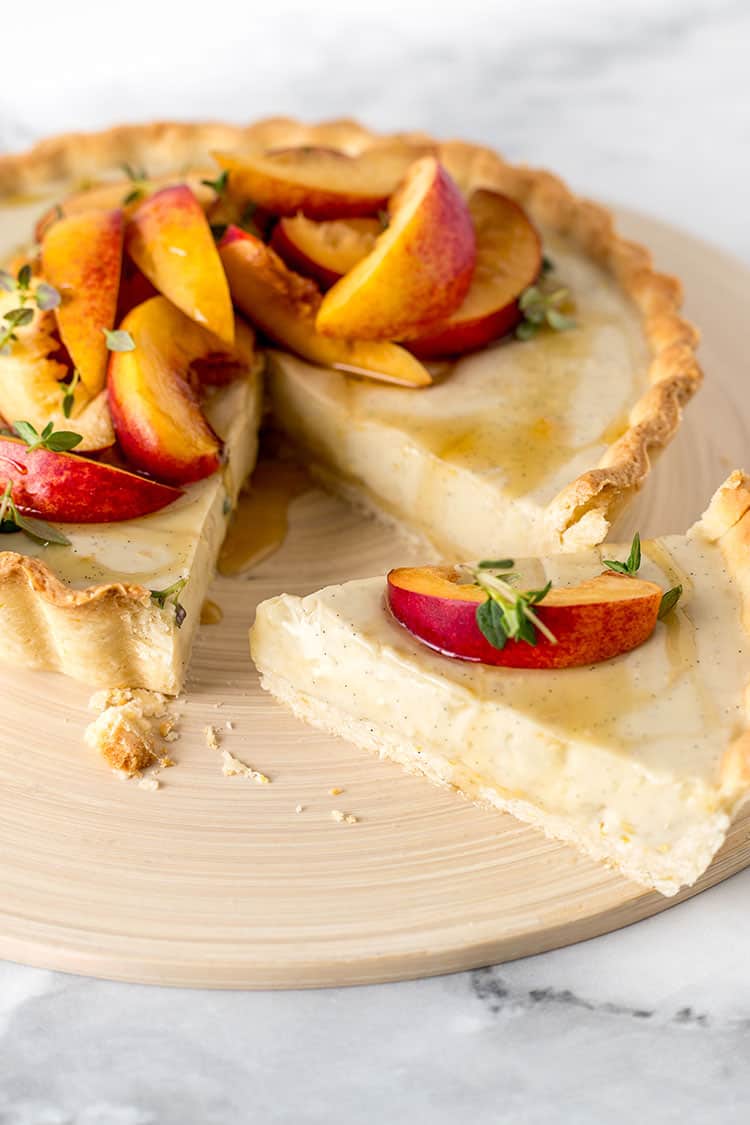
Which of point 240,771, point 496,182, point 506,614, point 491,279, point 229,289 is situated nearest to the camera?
point 506,614

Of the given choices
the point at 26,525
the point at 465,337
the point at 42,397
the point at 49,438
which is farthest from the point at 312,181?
the point at 26,525

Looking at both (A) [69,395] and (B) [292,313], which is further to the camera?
(B) [292,313]

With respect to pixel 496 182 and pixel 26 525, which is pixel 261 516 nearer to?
pixel 26 525

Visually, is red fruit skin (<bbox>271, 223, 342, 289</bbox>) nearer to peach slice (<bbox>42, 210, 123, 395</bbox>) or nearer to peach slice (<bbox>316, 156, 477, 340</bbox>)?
peach slice (<bbox>316, 156, 477, 340</bbox>)

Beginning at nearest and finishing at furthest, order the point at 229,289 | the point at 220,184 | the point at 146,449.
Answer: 1. the point at 146,449
2. the point at 229,289
3. the point at 220,184

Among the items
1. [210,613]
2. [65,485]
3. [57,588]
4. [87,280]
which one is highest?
[87,280]

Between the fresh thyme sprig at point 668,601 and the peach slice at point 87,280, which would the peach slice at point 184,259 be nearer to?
the peach slice at point 87,280
